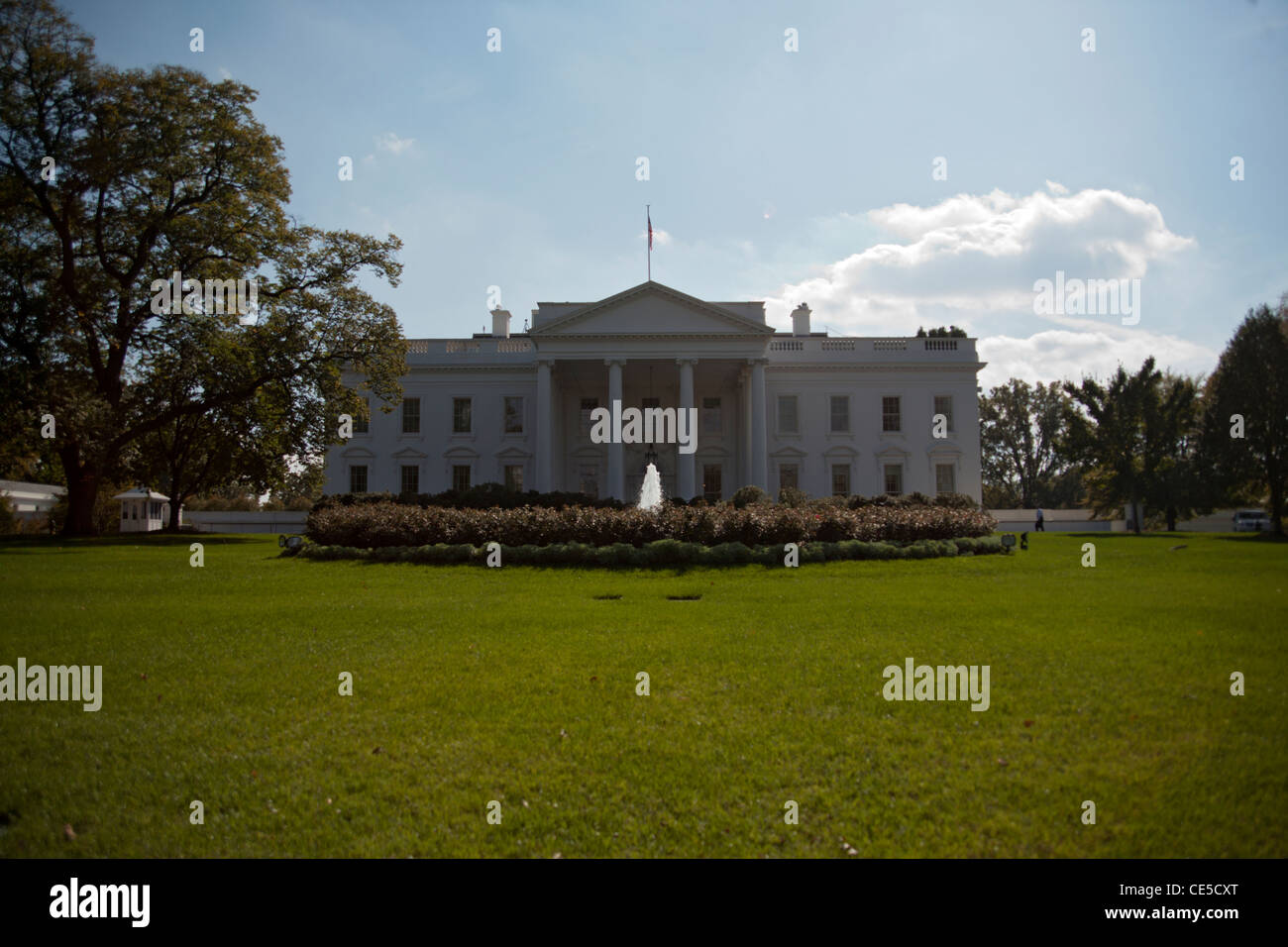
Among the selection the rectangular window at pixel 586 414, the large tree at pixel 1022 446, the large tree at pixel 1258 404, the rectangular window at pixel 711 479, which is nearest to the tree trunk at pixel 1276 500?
the large tree at pixel 1258 404

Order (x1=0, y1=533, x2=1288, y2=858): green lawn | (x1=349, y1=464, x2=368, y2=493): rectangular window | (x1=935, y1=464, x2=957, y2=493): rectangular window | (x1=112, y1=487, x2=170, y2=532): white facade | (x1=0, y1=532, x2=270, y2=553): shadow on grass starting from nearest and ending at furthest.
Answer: (x1=0, y1=533, x2=1288, y2=858): green lawn, (x1=0, y1=532, x2=270, y2=553): shadow on grass, (x1=935, y1=464, x2=957, y2=493): rectangular window, (x1=349, y1=464, x2=368, y2=493): rectangular window, (x1=112, y1=487, x2=170, y2=532): white facade

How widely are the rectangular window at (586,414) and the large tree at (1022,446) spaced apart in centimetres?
4594

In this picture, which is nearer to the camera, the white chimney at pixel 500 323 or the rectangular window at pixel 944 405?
the rectangular window at pixel 944 405

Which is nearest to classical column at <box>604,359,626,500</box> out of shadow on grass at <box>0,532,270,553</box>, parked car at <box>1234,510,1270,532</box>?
shadow on grass at <box>0,532,270,553</box>

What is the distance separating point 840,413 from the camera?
139 feet

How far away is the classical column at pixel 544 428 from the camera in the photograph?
123 feet

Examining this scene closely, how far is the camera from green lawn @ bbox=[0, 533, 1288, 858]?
167 inches

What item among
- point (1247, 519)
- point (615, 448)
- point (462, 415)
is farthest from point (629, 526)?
point (1247, 519)

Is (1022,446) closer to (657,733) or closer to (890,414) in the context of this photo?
(890,414)

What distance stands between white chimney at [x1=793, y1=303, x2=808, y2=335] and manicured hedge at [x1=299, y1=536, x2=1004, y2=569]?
94.4ft

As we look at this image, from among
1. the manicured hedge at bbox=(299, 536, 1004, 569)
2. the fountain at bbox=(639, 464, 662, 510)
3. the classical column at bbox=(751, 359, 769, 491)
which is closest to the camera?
the manicured hedge at bbox=(299, 536, 1004, 569)

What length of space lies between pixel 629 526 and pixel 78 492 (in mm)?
21439

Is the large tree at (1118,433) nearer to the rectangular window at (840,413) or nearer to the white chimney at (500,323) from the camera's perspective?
the rectangular window at (840,413)

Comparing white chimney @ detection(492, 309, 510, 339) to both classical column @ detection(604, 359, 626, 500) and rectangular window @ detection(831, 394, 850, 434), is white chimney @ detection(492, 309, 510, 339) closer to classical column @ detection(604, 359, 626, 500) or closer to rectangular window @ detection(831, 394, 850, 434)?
Result: classical column @ detection(604, 359, 626, 500)
